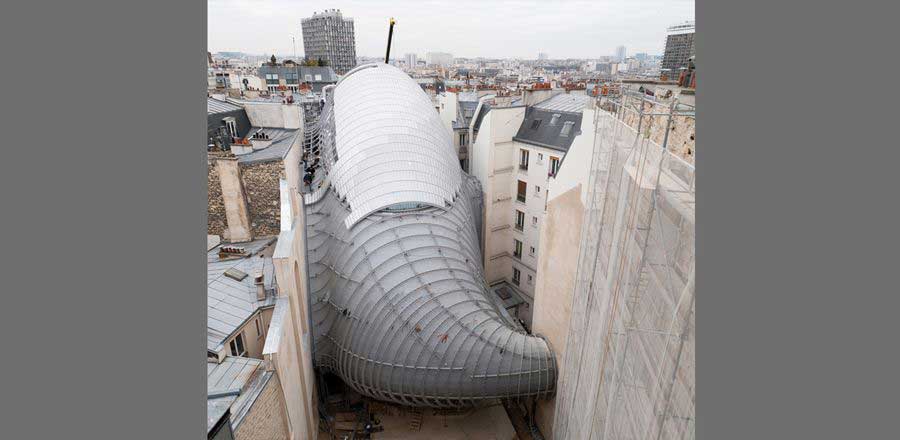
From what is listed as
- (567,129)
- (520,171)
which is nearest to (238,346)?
(567,129)

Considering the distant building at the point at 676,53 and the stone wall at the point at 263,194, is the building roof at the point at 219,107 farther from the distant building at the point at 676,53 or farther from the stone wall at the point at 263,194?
the distant building at the point at 676,53

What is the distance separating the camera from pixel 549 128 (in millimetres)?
21312

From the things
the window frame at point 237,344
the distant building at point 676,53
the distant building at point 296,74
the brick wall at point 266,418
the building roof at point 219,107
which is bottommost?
the brick wall at point 266,418

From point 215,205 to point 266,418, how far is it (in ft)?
33.1

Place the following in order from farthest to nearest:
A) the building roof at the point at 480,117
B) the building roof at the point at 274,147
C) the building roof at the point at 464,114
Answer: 1. the building roof at the point at 464,114
2. the building roof at the point at 480,117
3. the building roof at the point at 274,147

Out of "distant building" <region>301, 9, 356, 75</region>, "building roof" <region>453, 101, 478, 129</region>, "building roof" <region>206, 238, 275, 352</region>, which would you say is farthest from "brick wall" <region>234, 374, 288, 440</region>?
"distant building" <region>301, 9, 356, 75</region>

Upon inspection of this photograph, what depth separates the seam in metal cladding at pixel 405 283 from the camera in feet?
47.9

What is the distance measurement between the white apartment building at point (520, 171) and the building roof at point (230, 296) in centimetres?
1235

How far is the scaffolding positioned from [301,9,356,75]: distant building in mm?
111393

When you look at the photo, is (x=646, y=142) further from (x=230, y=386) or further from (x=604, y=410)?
(x=230, y=386)

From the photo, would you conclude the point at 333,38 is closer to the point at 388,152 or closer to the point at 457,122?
the point at 457,122

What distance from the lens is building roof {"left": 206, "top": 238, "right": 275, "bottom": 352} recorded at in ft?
35.0

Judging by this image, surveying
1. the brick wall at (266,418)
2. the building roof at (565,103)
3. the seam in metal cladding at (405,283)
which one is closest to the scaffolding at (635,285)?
the seam in metal cladding at (405,283)

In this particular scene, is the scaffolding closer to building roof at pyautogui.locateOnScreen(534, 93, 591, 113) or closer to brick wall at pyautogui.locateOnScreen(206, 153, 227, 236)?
building roof at pyautogui.locateOnScreen(534, 93, 591, 113)
